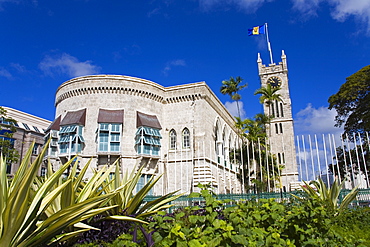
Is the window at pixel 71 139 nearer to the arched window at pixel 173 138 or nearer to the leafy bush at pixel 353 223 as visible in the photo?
the arched window at pixel 173 138

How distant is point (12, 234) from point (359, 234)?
7217mm

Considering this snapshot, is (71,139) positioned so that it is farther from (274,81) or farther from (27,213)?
(274,81)

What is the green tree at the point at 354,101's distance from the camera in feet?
87.8

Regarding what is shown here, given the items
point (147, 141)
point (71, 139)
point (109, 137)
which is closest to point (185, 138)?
point (147, 141)

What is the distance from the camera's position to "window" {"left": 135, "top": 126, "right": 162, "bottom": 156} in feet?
69.1

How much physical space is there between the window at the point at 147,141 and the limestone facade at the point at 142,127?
0.23 feet

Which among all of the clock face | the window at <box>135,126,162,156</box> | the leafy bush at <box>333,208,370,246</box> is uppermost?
the clock face

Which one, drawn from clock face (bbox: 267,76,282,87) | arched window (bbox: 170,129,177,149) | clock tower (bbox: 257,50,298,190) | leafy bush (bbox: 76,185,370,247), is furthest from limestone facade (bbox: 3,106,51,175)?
clock face (bbox: 267,76,282,87)

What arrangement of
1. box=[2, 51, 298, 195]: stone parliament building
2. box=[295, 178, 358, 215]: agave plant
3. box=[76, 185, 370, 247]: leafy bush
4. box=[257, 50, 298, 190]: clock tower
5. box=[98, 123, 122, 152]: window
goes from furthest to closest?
box=[257, 50, 298, 190]: clock tower, box=[2, 51, 298, 195]: stone parliament building, box=[98, 123, 122, 152]: window, box=[295, 178, 358, 215]: agave plant, box=[76, 185, 370, 247]: leafy bush

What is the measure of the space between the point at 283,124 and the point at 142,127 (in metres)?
27.8

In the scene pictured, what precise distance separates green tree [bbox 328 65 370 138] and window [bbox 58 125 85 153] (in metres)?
23.3

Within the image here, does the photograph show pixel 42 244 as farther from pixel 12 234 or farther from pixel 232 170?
pixel 232 170

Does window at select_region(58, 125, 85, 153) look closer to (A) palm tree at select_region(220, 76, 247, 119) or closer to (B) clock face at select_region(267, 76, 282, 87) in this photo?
(A) palm tree at select_region(220, 76, 247, 119)

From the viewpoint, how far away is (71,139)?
20.7m
